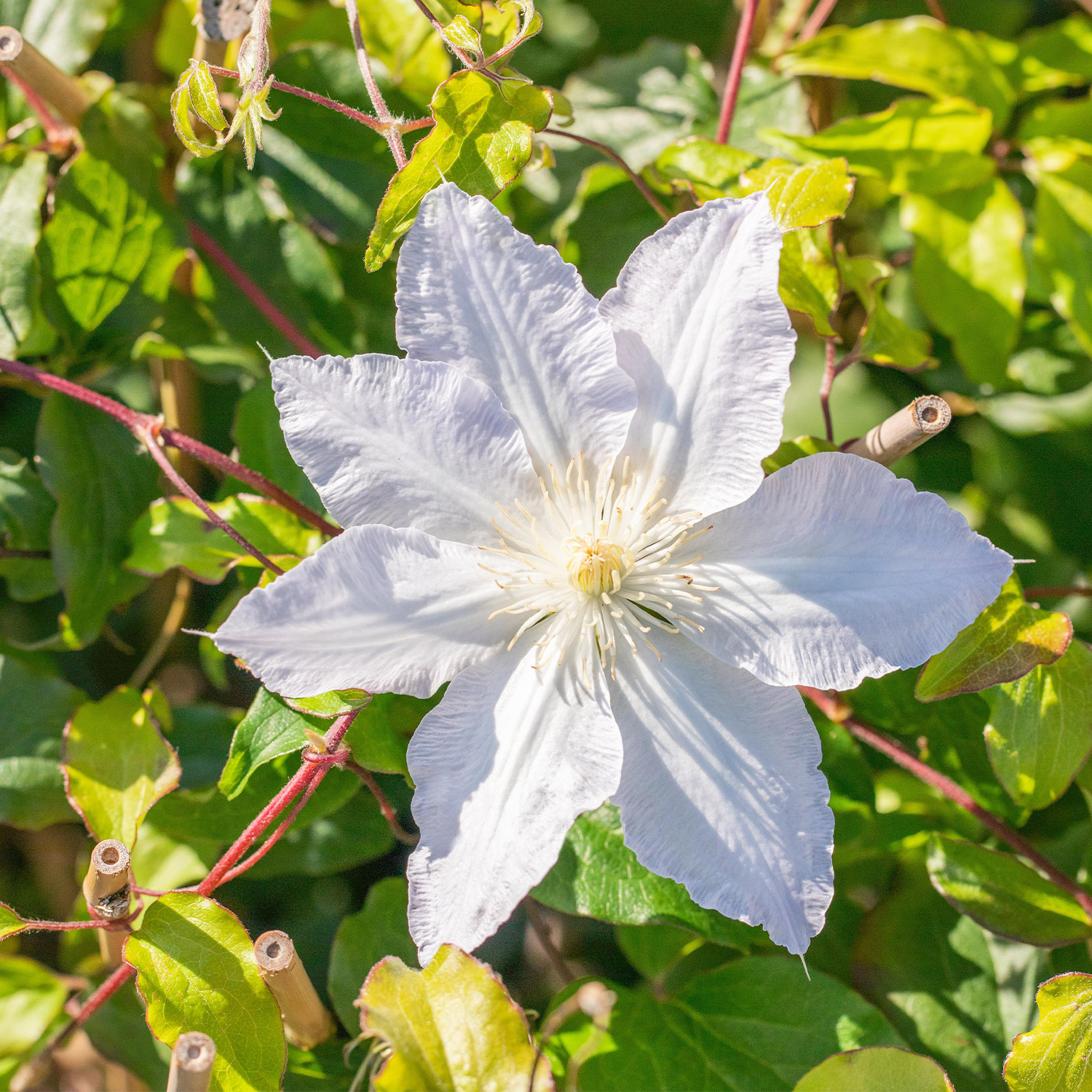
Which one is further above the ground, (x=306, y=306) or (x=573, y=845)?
(x=306, y=306)

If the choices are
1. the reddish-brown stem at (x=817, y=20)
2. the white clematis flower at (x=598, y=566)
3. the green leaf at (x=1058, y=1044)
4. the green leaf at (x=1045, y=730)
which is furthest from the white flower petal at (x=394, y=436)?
the reddish-brown stem at (x=817, y=20)

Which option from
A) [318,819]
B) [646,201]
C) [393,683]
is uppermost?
[646,201]

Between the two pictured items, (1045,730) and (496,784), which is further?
(1045,730)

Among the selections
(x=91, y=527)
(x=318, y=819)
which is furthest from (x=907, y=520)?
(x=91, y=527)

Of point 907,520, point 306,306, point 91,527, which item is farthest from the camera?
point 306,306

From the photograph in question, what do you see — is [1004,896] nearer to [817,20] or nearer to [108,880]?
[108,880]

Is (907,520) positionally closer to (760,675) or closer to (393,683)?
(760,675)

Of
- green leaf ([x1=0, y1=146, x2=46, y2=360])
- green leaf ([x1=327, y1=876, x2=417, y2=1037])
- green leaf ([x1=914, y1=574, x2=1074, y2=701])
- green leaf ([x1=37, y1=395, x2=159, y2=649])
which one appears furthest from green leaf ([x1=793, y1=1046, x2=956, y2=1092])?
green leaf ([x1=0, y1=146, x2=46, y2=360])

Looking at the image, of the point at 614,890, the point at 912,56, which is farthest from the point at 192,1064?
the point at 912,56
